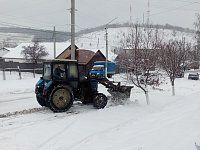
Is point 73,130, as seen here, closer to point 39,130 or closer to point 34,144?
point 39,130

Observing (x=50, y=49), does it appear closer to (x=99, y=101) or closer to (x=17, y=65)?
(x=17, y=65)

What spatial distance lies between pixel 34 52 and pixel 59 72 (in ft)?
163

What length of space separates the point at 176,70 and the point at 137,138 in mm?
18609

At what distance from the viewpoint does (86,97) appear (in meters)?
16.9

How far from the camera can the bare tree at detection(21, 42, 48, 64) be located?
64250 mm

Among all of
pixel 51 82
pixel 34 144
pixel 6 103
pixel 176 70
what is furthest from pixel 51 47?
pixel 34 144

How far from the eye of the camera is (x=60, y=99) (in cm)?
1569

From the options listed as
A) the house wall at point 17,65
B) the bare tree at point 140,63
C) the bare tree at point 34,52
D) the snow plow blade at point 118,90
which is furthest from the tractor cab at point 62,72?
the bare tree at point 34,52

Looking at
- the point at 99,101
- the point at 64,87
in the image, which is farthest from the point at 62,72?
the point at 99,101

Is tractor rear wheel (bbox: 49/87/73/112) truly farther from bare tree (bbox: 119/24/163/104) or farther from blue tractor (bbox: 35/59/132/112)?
bare tree (bbox: 119/24/163/104)

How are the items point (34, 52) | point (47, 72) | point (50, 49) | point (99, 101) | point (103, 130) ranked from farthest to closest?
point (50, 49) < point (34, 52) < point (99, 101) < point (47, 72) < point (103, 130)

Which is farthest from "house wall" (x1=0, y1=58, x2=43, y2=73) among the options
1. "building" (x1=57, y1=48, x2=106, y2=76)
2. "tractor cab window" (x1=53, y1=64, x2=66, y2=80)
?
"tractor cab window" (x1=53, y1=64, x2=66, y2=80)

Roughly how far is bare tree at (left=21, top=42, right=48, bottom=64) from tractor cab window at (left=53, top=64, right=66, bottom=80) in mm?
48963

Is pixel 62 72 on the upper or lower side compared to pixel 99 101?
upper
